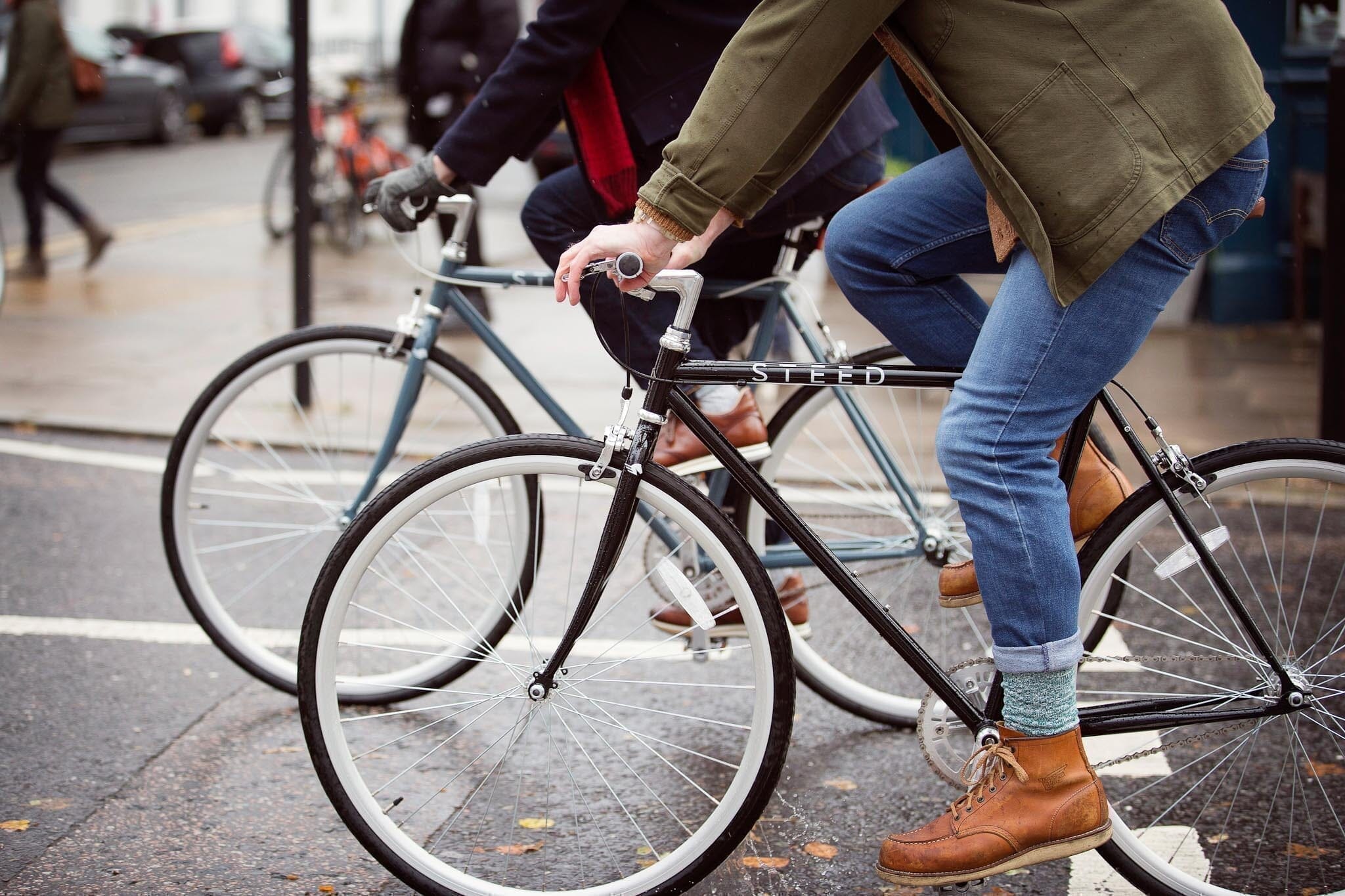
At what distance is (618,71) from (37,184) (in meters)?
7.77

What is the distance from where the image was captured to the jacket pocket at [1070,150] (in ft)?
6.64

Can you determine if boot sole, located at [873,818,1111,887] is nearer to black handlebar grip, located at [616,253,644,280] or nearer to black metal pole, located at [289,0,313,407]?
black handlebar grip, located at [616,253,644,280]

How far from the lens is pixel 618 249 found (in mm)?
2154

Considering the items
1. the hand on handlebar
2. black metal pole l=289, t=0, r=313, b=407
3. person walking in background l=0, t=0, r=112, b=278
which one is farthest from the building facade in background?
the hand on handlebar

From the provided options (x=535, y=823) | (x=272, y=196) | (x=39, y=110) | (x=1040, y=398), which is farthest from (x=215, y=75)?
(x=1040, y=398)

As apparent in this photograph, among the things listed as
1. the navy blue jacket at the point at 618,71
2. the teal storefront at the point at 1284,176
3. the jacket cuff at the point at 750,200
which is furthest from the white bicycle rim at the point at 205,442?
the teal storefront at the point at 1284,176

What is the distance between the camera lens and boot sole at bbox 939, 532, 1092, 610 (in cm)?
252

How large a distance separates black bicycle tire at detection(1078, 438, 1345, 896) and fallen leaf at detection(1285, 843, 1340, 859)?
0.41 m

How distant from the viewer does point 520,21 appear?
22.6ft

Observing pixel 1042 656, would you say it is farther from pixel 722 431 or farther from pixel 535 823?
pixel 535 823

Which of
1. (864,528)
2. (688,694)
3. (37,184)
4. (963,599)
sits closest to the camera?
(963,599)

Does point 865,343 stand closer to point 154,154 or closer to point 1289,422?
point 1289,422

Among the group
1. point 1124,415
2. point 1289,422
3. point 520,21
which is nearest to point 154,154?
point 520,21

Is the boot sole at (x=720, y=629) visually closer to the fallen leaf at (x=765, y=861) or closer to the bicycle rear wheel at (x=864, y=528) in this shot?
the bicycle rear wheel at (x=864, y=528)
